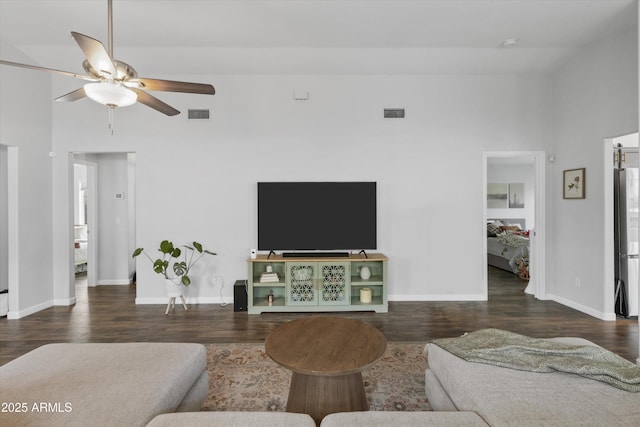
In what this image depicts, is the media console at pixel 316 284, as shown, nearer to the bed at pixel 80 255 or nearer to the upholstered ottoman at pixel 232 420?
the upholstered ottoman at pixel 232 420

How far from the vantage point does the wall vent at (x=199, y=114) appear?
4.30m

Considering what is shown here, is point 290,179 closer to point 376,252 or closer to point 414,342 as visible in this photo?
point 376,252

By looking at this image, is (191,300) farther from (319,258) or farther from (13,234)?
(13,234)

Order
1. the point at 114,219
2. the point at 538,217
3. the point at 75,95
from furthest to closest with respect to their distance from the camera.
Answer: the point at 114,219, the point at 538,217, the point at 75,95

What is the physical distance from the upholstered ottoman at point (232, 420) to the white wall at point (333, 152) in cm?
309

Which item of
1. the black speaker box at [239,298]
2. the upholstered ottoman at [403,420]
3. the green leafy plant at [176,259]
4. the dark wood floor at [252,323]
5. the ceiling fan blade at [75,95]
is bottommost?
the dark wood floor at [252,323]

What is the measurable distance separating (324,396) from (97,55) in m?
2.36

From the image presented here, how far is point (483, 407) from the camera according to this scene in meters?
1.36

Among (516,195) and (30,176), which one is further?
(516,195)

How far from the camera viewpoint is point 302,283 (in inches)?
156

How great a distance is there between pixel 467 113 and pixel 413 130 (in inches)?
30.3

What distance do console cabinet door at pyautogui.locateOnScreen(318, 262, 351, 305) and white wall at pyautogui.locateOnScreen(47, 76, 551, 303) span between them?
0.77 meters

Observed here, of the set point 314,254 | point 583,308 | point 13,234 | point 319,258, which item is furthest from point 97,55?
point 583,308

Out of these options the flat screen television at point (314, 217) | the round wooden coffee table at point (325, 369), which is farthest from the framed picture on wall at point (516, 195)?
the round wooden coffee table at point (325, 369)
